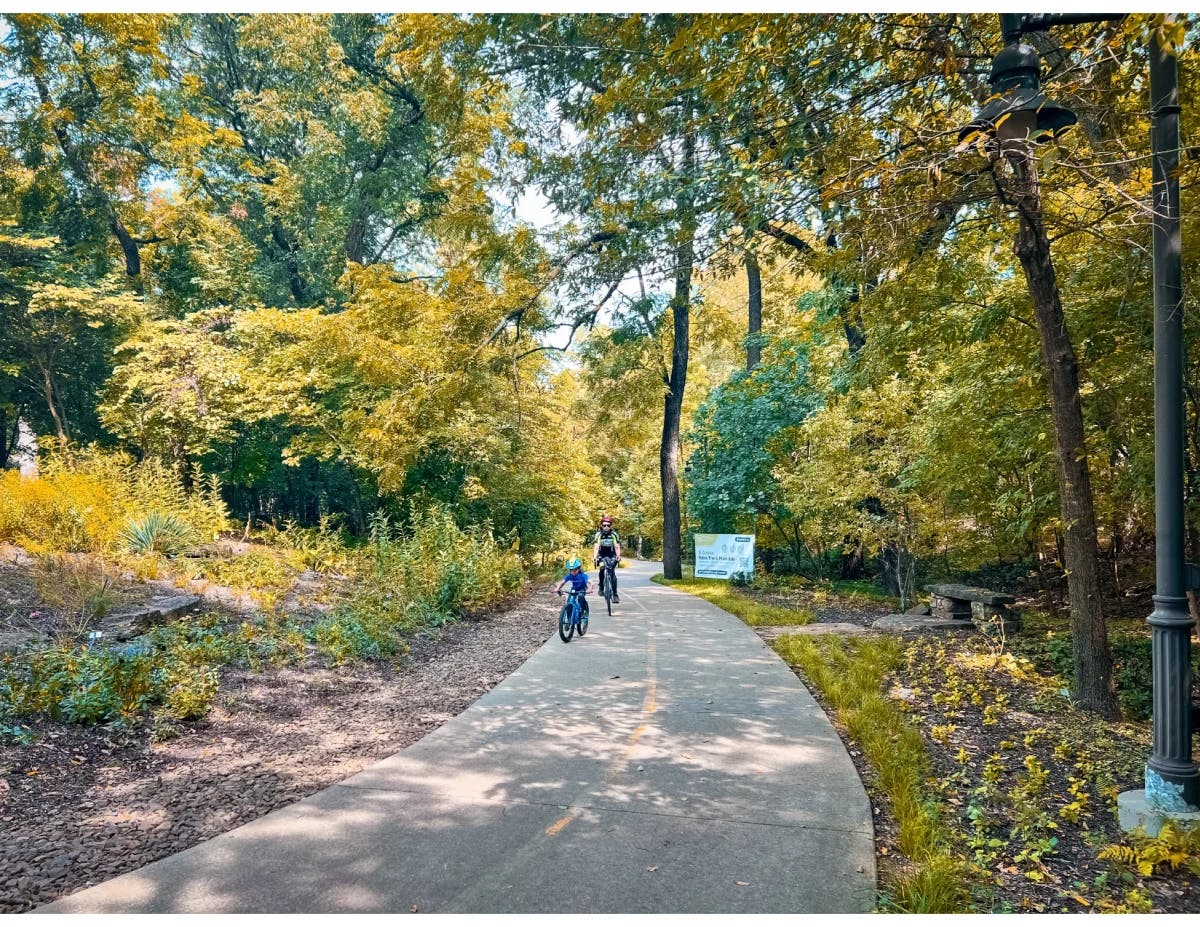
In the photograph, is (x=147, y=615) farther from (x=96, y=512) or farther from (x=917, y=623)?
(x=917, y=623)

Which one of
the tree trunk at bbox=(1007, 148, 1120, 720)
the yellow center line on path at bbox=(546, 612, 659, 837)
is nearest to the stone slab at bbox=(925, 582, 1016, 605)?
the tree trunk at bbox=(1007, 148, 1120, 720)

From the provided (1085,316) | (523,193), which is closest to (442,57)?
(523,193)

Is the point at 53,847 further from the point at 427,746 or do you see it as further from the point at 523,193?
the point at 523,193

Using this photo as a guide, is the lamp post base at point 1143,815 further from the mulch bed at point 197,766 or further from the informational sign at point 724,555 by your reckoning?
the informational sign at point 724,555

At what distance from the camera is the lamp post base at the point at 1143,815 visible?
13.3 ft

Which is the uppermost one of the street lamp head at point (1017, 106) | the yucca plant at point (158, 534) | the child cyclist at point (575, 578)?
the street lamp head at point (1017, 106)

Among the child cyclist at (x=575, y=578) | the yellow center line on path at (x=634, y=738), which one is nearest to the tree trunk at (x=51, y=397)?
the child cyclist at (x=575, y=578)

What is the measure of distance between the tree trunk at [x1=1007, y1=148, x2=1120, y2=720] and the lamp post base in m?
2.52

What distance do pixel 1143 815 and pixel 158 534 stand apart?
14.3m

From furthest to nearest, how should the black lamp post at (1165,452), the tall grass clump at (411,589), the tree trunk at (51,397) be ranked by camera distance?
the tree trunk at (51,397) → the tall grass clump at (411,589) → the black lamp post at (1165,452)

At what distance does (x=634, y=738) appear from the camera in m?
6.12

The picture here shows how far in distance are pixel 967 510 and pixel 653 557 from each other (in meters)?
51.7

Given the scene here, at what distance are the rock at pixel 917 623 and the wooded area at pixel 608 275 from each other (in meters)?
1.92

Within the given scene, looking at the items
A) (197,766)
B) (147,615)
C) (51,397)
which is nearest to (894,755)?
(197,766)
